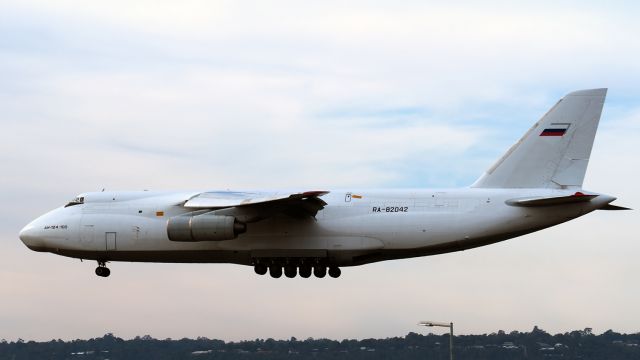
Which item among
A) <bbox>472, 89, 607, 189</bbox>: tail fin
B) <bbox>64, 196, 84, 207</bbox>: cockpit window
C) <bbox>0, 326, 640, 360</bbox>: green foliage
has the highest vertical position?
<bbox>472, 89, 607, 189</bbox>: tail fin

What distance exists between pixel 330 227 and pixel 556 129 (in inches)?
316

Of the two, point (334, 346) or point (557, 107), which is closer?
point (557, 107)

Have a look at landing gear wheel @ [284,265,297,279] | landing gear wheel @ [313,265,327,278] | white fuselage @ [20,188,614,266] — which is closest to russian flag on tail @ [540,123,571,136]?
white fuselage @ [20,188,614,266]

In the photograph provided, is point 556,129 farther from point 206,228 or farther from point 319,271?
point 206,228

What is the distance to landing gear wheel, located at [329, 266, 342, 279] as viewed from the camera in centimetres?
4947

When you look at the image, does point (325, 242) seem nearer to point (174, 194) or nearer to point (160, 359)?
point (174, 194)

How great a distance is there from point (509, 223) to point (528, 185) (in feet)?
5.31

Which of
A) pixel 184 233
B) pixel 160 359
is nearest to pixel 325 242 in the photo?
pixel 184 233

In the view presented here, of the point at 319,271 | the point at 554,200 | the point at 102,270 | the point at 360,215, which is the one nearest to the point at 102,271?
the point at 102,270

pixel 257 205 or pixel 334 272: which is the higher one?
pixel 257 205

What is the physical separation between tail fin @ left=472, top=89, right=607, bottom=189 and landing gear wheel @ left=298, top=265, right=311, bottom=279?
6263 millimetres

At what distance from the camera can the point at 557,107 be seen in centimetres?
4828

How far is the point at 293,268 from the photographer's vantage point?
49.6m

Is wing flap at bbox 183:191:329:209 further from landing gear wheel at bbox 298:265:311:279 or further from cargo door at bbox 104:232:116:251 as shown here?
cargo door at bbox 104:232:116:251
